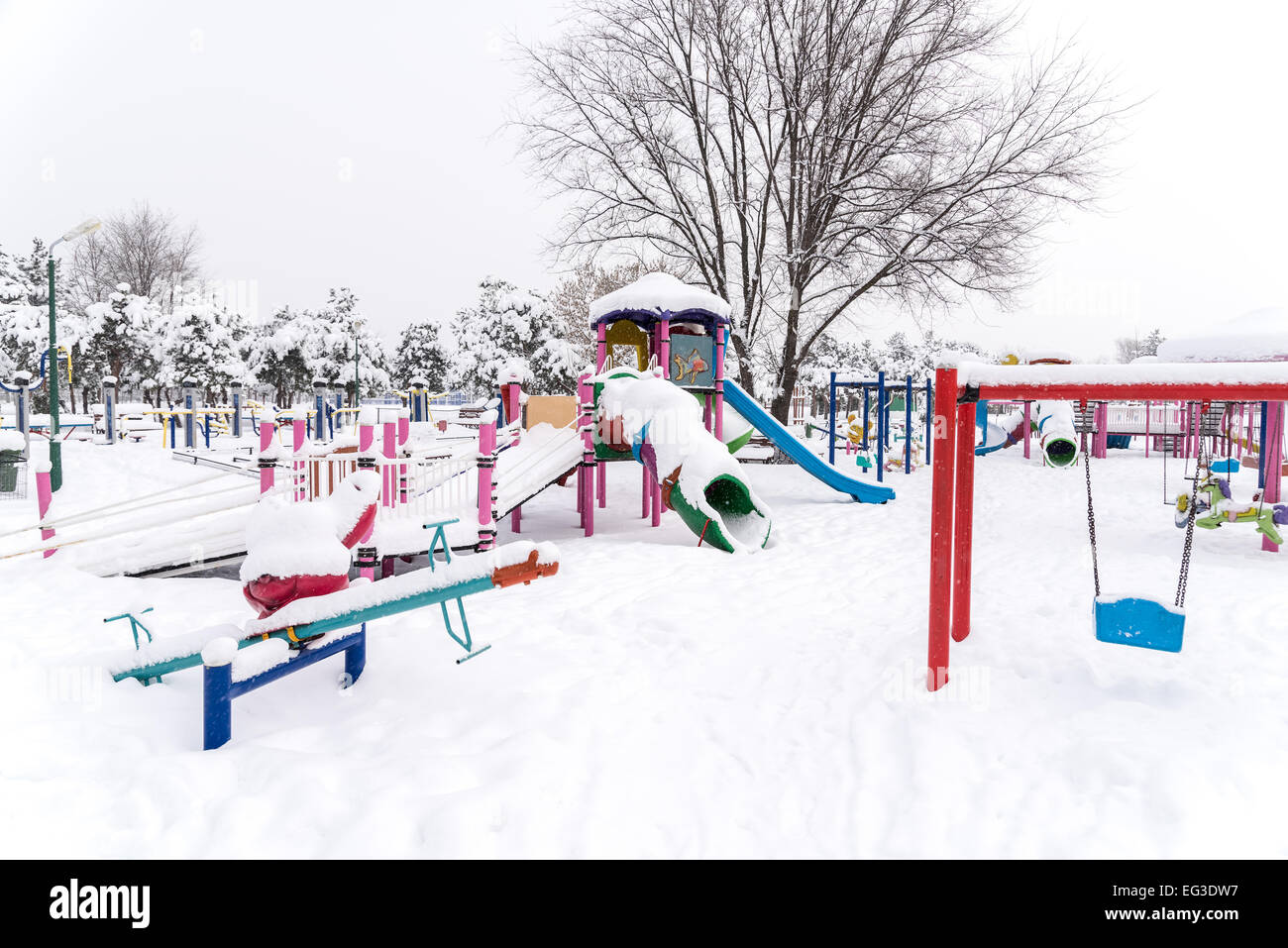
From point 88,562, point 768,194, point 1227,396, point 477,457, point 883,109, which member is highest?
point 883,109

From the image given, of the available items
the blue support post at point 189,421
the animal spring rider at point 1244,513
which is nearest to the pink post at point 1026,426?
the animal spring rider at point 1244,513

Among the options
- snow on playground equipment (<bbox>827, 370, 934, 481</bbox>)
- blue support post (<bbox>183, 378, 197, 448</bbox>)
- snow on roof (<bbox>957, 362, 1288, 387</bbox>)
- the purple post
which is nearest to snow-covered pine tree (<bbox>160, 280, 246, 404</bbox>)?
blue support post (<bbox>183, 378, 197, 448</bbox>)

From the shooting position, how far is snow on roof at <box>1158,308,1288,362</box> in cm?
804

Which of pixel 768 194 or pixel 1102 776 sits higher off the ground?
pixel 768 194

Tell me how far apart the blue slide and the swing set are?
710 cm

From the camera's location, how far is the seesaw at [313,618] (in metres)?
3.31

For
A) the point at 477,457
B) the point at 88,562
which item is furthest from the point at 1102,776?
the point at 88,562

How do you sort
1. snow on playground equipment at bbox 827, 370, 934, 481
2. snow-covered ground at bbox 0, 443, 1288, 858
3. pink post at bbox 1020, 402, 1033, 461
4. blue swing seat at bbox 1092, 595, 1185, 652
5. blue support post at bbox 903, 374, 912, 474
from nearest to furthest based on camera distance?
snow-covered ground at bbox 0, 443, 1288, 858
blue swing seat at bbox 1092, 595, 1185, 652
snow on playground equipment at bbox 827, 370, 934, 481
blue support post at bbox 903, 374, 912, 474
pink post at bbox 1020, 402, 1033, 461

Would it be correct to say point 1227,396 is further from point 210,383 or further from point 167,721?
point 210,383

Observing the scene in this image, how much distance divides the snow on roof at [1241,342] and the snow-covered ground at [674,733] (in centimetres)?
333

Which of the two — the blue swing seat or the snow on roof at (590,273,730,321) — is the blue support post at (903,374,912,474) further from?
the blue swing seat

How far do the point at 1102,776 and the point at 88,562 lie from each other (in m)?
7.27
